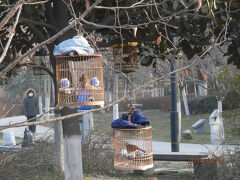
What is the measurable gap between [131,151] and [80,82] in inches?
73.1

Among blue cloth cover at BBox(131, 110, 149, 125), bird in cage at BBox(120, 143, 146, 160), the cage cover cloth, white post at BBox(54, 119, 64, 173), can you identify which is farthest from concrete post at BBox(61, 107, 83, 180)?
white post at BBox(54, 119, 64, 173)

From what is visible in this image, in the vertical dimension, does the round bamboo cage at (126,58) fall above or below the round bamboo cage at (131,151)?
above

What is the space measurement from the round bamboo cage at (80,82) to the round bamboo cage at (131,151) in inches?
47.2

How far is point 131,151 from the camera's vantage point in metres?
7.51

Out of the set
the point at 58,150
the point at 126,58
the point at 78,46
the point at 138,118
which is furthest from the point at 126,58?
the point at 58,150

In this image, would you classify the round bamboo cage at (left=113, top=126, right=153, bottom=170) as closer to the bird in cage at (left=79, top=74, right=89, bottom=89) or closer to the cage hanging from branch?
the cage hanging from branch

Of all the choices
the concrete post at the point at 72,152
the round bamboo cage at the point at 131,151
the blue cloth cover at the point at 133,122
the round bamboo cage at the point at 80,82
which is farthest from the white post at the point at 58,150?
the round bamboo cage at the point at 80,82

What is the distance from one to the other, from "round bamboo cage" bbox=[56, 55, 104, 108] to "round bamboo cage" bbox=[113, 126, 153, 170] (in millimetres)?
1199

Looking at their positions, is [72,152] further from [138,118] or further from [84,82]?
[84,82]

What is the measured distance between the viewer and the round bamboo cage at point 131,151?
7.32 metres

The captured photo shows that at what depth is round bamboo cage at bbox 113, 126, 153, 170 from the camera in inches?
288

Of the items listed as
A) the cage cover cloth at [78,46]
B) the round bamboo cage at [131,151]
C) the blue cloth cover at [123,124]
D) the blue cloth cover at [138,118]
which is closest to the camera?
the cage cover cloth at [78,46]

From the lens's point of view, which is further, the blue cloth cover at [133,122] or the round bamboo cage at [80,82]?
the blue cloth cover at [133,122]

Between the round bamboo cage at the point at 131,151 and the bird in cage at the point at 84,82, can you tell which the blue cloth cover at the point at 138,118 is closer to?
the round bamboo cage at the point at 131,151
